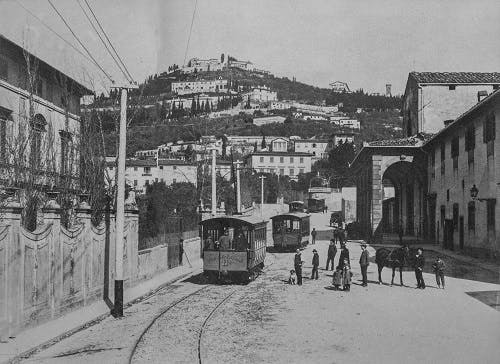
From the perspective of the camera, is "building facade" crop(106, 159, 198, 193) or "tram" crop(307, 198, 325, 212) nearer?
"tram" crop(307, 198, 325, 212)

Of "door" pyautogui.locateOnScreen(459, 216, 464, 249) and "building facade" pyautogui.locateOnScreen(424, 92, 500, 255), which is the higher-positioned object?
"building facade" pyautogui.locateOnScreen(424, 92, 500, 255)

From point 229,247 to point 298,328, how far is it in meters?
8.18

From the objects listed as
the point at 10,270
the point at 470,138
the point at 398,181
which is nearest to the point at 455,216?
the point at 470,138

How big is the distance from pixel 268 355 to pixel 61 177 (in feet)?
49.7

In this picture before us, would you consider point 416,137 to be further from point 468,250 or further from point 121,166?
point 121,166

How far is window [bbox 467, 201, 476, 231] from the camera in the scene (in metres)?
29.0

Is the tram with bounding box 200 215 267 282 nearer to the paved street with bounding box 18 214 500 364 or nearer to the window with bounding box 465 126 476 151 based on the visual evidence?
→ the paved street with bounding box 18 214 500 364

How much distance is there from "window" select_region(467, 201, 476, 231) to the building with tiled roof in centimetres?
1694

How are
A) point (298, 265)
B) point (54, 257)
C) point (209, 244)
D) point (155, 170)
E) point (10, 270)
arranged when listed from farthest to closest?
1. point (155, 170)
2. point (209, 244)
3. point (298, 265)
4. point (54, 257)
5. point (10, 270)

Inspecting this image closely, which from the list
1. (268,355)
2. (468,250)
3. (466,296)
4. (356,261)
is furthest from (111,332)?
(468,250)

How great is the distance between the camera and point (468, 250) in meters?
30.0

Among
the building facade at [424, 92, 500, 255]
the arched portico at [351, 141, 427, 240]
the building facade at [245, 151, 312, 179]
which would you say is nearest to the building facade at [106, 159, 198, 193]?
A: the building facade at [245, 151, 312, 179]

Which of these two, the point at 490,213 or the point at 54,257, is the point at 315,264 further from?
the point at 54,257

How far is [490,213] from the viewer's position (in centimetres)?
2634
